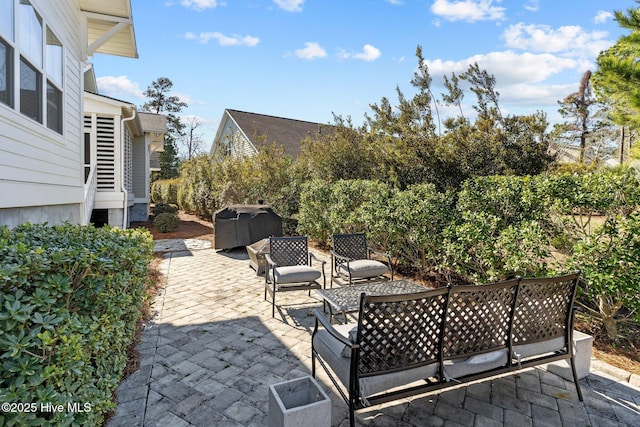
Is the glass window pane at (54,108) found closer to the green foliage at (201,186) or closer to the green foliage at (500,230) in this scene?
the green foliage at (500,230)

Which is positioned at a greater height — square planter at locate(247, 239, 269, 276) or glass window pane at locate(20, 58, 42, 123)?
glass window pane at locate(20, 58, 42, 123)

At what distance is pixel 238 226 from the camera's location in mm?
9383

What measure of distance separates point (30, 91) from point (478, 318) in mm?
5873

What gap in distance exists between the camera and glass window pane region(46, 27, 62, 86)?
521 centimetres

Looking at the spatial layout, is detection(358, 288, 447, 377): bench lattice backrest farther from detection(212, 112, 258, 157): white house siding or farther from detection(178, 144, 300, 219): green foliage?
detection(212, 112, 258, 157): white house siding

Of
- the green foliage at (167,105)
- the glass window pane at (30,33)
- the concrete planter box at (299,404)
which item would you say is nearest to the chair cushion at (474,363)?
the concrete planter box at (299,404)

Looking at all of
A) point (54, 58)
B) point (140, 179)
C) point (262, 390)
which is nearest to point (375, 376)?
point (262, 390)

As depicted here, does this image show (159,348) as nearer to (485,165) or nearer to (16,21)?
(16,21)

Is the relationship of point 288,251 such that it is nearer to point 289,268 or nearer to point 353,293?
point 289,268

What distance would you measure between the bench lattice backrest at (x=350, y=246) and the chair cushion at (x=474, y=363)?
3.28m

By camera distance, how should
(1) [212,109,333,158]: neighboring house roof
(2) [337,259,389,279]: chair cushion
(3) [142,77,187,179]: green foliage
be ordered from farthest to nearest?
(3) [142,77,187,179]: green foliage < (1) [212,109,333,158]: neighboring house roof < (2) [337,259,389,279]: chair cushion

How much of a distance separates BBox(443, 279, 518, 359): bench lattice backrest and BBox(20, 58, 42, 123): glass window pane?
5.33m

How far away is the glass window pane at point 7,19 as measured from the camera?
3658mm

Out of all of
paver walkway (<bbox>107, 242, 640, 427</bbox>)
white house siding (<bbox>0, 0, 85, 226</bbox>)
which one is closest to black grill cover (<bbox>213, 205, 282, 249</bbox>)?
white house siding (<bbox>0, 0, 85, 226</bbox>)
